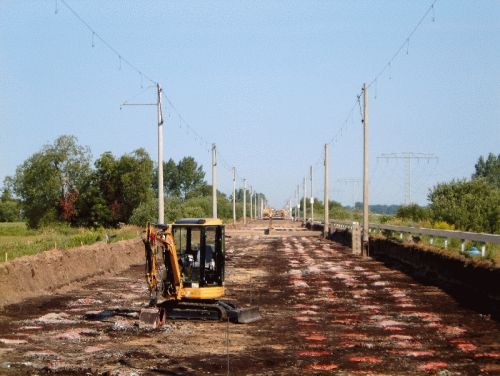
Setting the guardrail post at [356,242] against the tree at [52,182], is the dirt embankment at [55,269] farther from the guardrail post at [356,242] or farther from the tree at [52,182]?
the tree at [52,182]

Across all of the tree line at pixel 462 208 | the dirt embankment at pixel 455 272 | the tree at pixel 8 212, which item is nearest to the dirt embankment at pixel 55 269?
the dirt embankment at pixel 455 272

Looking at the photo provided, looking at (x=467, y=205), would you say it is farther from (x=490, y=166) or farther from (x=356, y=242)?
(x=490, y=166)

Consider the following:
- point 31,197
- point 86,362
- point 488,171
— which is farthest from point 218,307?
point 488,171

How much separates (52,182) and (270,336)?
291 feet

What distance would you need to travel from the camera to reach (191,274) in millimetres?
18297

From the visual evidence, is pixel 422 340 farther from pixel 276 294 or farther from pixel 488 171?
pixel 488 171

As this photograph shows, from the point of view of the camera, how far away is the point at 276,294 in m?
24.3

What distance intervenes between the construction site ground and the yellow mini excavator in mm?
322

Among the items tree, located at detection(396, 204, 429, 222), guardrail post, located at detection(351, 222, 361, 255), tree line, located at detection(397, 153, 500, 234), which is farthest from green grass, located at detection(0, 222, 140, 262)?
tree, located at detection(396, 204, 429, 222)

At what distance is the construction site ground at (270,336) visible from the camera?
42.0 feet

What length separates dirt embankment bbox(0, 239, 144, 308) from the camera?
23.3 metres

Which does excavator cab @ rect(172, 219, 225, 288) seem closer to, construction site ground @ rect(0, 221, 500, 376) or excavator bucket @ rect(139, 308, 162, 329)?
construction site ground @ rect(0, 221, 500, 376)

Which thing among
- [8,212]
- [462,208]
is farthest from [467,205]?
[8,212]

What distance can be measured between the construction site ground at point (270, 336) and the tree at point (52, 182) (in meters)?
74.9
